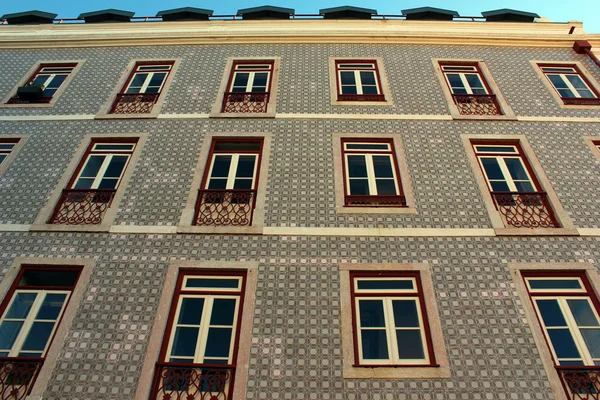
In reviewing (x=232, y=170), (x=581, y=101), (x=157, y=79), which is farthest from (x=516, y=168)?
(x=157, y=79)

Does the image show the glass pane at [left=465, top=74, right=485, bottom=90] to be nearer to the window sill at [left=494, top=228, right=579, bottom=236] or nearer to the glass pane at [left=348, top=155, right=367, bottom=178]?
the glass pane at [left=348, top=155, right=367, bottom=178]

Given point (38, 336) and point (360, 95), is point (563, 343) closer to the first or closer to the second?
point (360, 95)

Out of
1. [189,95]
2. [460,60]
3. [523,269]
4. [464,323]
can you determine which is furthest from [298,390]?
[460,60]

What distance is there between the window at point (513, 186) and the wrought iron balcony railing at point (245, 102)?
4192mm

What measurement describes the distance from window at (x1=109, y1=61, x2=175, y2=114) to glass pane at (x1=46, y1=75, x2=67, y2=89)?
1.58 m

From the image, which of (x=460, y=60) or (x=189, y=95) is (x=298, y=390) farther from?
(x=460, y=60)

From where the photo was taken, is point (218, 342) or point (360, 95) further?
point (360, 95)

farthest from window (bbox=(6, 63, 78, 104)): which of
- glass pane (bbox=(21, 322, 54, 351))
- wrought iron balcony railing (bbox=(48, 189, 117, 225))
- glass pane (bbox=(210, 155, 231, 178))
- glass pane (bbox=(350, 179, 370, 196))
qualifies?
glass pane (bbox=(350, 179, 370, 196))

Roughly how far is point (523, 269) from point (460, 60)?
6128 millimetres

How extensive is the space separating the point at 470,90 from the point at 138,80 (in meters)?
7.36

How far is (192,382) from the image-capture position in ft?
17.9

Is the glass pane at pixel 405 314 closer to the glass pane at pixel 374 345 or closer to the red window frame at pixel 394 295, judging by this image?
the red window frame at pixel 394 295

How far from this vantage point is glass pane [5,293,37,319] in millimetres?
6191

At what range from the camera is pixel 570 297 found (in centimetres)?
632
